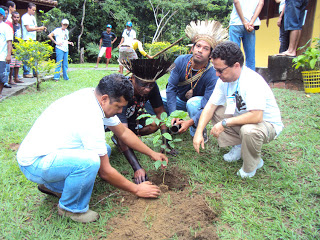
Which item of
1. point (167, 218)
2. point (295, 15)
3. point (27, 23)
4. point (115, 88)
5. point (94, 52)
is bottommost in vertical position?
point (167, 218)

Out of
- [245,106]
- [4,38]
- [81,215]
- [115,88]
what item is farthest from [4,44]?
[245,106]

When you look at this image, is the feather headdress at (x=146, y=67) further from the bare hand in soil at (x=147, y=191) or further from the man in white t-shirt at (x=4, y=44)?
the man in white t-shirt at (x=4, y=44)

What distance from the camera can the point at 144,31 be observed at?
20.7 m

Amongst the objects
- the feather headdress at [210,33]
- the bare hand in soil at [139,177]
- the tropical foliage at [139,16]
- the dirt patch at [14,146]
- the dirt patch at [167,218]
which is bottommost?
the dirt patch at [167,218]

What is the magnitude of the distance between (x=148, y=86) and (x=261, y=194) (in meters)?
1.59

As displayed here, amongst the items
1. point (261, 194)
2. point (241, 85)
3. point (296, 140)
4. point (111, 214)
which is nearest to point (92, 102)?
point (111, 214)

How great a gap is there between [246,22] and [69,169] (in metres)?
3.76

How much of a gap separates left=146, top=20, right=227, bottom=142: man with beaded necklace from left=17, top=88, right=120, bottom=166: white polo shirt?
1.45 m

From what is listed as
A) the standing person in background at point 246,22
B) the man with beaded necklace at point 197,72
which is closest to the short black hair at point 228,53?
the man with beaded necklace at point 197,72

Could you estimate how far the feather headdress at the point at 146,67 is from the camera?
9.55 ft

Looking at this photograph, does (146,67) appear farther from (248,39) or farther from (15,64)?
(15,64)

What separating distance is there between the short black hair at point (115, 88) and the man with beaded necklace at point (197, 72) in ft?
4.33

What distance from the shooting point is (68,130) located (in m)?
2.01

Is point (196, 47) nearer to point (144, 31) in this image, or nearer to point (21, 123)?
point (21, 123)
